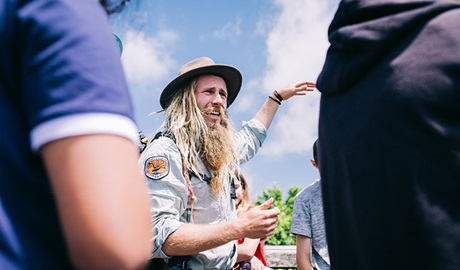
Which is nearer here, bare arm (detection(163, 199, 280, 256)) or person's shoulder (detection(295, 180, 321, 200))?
bare arm (detection(163, 199, 280, 256))

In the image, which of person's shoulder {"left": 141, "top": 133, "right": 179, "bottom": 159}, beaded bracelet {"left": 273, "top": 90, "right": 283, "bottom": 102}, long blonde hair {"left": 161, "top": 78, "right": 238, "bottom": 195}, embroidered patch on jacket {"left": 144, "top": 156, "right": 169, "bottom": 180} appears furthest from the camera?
beaded bracelet {"left": 273, "top": 90, "right": 283, "bottom": 102}

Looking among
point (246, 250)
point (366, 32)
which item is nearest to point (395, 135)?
point (366, 32)

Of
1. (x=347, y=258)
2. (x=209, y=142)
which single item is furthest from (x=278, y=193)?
(x=347, y=258)

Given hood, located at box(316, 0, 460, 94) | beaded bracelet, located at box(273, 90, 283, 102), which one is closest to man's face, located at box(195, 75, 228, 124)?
beaded bracelet, located at box(273, 90, 283, 102)

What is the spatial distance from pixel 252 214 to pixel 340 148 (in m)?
1.52

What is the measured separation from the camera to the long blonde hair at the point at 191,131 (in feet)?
10.6

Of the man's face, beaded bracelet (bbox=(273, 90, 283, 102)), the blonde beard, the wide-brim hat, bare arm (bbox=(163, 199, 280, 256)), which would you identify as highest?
the wide-brim hat

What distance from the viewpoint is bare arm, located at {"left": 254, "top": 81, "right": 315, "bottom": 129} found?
14.4 ft

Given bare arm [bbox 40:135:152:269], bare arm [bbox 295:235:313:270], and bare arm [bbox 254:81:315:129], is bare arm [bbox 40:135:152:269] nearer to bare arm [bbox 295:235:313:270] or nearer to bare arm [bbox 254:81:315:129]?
bare arm [bbox 295:235:313:270]

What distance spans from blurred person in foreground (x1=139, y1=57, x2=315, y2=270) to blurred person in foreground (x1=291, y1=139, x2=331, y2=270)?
0.69 meters

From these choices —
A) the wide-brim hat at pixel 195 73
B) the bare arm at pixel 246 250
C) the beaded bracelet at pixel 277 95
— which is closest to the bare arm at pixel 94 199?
the bare arm at pixel 246 250

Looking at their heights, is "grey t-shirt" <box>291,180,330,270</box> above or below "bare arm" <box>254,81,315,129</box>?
below

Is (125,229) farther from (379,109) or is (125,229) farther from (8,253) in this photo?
(379,109)

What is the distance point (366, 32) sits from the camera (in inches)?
55.6
